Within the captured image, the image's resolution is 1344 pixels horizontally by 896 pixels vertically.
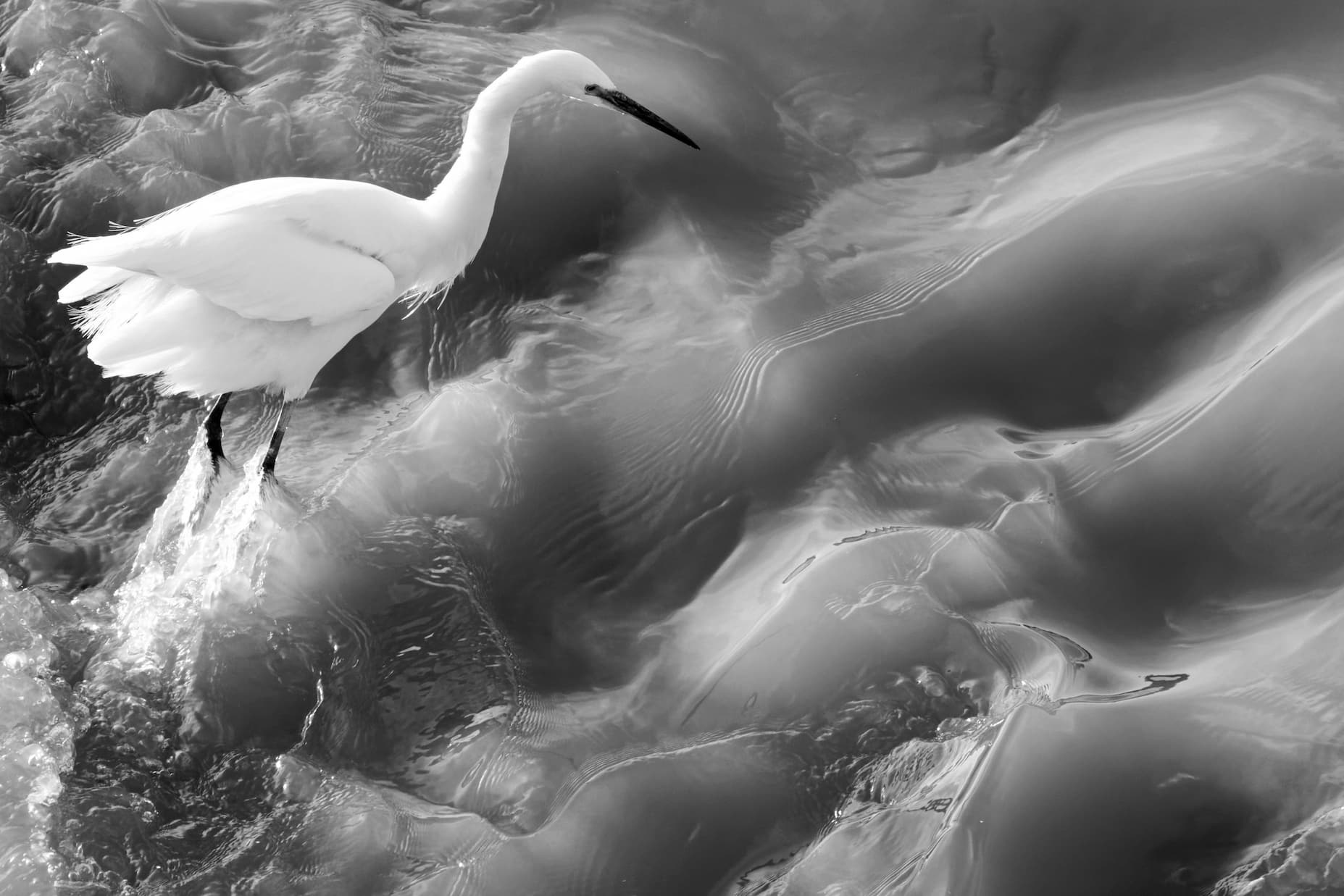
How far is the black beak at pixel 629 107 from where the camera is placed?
296cm

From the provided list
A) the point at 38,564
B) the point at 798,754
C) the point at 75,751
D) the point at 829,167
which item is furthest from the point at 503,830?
the point at 829,167

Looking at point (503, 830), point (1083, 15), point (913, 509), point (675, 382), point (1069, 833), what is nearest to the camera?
point (1069, 833)

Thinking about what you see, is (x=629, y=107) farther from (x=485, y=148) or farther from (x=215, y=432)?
(x=215, y=432)

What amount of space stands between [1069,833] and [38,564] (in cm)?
232

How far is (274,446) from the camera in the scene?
299 cm

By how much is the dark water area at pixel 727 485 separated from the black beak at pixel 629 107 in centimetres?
34

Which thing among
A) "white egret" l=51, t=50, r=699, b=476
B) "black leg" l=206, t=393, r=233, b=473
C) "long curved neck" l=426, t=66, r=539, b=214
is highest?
"long curved neck" l=426, t=66, r=539, b=214

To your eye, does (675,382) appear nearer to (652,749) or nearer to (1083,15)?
(652,749)

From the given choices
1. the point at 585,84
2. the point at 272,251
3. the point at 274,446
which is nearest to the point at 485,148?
the point at 585,84

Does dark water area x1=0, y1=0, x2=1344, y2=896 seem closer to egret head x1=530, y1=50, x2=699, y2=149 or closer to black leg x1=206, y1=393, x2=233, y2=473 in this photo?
black leg x1=206, y1=393, x2=233, y2=473

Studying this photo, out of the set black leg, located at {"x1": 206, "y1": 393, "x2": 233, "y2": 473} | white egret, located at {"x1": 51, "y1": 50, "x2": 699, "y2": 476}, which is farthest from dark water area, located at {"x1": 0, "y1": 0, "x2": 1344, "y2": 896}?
white egret, located at {"x1": 51, "y1": 50, "x2": 699, "y2": 476}

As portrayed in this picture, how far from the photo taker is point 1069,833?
211 centimetres

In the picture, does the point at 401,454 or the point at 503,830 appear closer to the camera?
the point at 503,830

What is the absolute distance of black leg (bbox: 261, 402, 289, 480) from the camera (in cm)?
298
